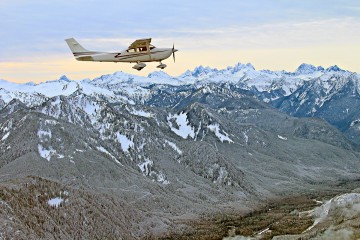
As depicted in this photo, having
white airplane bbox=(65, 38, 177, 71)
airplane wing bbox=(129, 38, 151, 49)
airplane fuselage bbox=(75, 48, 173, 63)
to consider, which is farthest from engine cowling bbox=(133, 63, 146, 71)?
airplane wing bbox=(129, 38, 151, 49)

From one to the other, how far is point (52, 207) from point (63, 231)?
44.7ft

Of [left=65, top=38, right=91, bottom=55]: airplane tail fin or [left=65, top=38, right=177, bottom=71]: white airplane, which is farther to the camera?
[left=65, top=38, right=91, bottom=55]: airplane tail fin

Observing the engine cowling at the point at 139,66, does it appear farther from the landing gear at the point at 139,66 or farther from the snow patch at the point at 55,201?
the snow patch at the point at 55,201

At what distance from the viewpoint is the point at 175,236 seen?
7574 inches

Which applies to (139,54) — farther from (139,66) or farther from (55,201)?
(55,201)

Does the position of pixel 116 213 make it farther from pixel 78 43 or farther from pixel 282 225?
pixel 78 43

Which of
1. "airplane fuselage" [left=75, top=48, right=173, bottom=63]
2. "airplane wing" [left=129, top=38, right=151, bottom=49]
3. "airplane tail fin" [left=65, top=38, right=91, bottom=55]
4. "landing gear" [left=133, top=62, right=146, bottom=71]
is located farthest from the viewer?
"airplane tail fin" [left=65, top=38, right=91, bottom=55]

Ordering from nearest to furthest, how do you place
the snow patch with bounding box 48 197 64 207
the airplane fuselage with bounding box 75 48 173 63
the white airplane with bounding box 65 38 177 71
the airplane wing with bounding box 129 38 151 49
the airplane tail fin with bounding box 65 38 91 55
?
the airplane wing with bounding box 129 38 151 49 → the white airplane with bounding box 65 38 177 71 → the airplane fuselage with bounding box 75 48 173 63 → the airplane tail fin with bounding box 65 38 91 55 → the snow patch with bounding box 48 197 64 207

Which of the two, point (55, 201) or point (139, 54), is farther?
point (55, 201)

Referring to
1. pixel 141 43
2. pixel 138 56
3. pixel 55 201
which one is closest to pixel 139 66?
pixel 138 56

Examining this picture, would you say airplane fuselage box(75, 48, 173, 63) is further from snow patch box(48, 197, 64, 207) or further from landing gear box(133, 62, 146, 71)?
snow patch box(48, 197, 64, 207)

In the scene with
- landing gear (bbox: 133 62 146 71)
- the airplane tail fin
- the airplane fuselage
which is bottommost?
landing gear (bbox: 133 62 146 71)

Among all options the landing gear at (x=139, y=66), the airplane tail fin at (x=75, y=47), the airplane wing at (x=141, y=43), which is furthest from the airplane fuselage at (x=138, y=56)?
the airplane tail fin at (x=75, y=47)

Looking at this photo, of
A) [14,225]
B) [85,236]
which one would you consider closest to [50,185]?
[85,236]
